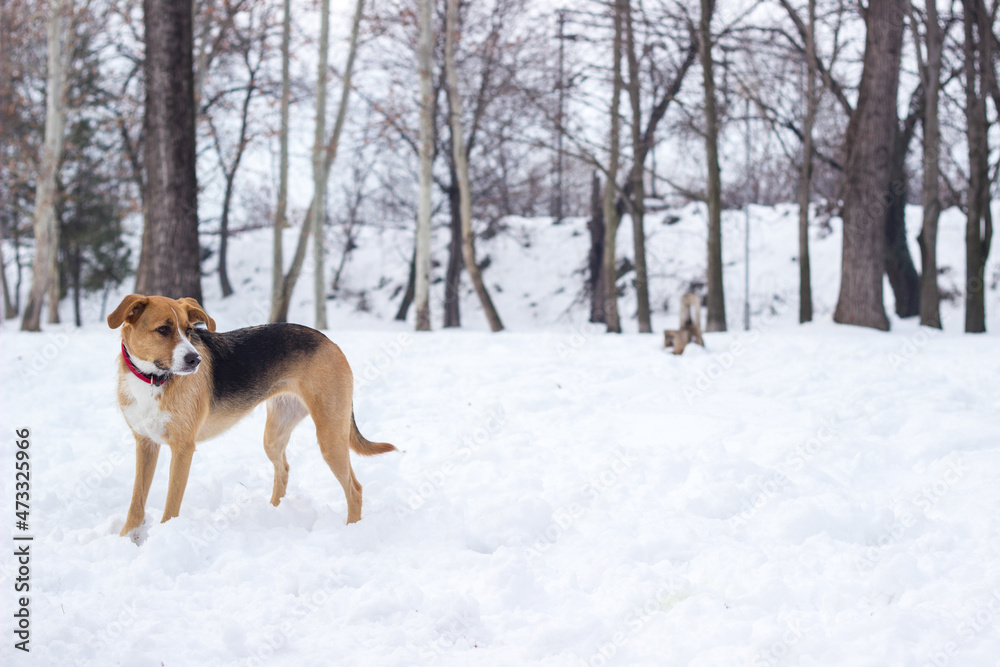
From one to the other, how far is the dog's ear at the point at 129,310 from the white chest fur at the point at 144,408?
361 millimetres

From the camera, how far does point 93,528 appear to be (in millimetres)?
3693

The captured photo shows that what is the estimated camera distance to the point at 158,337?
3.28m

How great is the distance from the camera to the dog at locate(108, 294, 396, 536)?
3.29 m

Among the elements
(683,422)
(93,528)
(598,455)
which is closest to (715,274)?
(683,422)

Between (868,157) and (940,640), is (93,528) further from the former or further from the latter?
(868,157)

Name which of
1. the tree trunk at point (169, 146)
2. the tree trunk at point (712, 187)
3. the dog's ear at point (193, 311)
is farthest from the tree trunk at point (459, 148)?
the dog's ear at point (193, 311)

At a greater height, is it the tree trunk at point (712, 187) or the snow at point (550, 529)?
the tree trunk at point (712, 187)

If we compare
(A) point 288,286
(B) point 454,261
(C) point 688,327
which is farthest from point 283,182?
(C) point 688,327

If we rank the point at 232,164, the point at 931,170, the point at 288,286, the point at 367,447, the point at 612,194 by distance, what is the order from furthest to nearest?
the point at 232,164 → the point at 612,194 → the point at 288,286 → the point at 931,170 → the point at 367,447

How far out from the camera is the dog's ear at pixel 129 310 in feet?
10.2

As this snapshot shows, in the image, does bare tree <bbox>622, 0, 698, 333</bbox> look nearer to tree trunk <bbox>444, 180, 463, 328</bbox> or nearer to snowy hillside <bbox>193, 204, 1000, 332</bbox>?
snowy hillside <bbox>193, 204, 1000, 332</bbox>

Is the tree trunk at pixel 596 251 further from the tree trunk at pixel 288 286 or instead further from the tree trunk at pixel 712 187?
the tree trunk at pixel 288 286

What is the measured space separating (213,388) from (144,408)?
355 mm

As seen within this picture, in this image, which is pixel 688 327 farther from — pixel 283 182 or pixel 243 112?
pixel 243 112
